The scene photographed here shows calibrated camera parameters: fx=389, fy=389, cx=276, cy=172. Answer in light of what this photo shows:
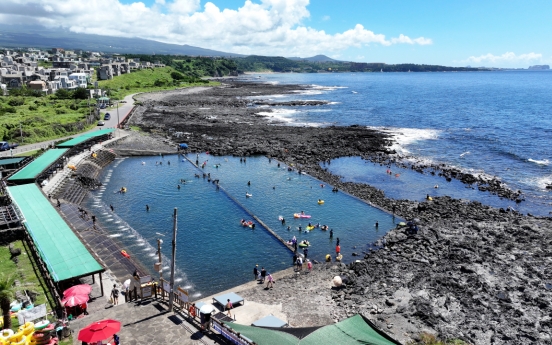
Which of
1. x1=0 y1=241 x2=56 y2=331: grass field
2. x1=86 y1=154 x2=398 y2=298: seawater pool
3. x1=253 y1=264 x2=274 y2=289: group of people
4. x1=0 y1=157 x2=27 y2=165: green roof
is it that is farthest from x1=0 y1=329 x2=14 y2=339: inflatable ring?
x1=0 y1=157 x2=27 y2=165: green roof

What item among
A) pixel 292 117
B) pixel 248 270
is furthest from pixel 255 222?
pixel 292 117

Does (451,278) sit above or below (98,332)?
below

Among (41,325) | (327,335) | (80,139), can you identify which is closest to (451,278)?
(327,335)

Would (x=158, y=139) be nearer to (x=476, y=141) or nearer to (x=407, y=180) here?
(x=407, y=180)

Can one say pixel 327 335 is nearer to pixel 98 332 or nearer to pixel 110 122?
pixel 98 332

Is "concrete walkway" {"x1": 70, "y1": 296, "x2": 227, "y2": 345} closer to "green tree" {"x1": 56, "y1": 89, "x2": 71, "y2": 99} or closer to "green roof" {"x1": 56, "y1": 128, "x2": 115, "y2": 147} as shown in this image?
"green roof" {"x1": 56, "y1": 128, "x2": 115, "y2": 147}

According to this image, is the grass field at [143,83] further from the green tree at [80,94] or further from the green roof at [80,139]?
the green roof at [80,139]
